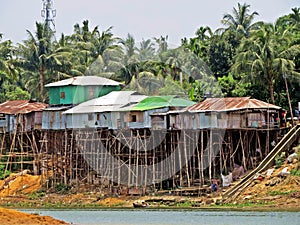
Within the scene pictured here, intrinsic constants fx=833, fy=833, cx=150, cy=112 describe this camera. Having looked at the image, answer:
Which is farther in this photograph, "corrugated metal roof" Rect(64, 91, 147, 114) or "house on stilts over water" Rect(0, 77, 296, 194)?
"corrugated metal roof" Rect(64, 91, 147, 114)

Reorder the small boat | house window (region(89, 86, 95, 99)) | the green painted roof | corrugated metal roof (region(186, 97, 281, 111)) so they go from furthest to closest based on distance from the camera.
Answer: house window (region(89, 86, 95, 99)) < the green painted roof < corrugated metal roof (region(186, 97, 281, 111)) < the small boat

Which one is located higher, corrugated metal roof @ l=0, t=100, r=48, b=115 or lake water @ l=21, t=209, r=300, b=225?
corrugated metal roof @ l=0, t=100, r=48, b=115

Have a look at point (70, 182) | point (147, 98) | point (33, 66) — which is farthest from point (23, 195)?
point (33, 66)

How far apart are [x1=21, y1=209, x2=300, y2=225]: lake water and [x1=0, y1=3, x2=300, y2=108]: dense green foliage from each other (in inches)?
653

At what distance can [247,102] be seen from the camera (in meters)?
49.8

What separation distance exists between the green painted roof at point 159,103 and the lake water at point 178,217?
8107 mm

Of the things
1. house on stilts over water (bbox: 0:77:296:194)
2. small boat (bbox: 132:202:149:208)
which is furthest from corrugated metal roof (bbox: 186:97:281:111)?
small boat (bbox: 132:202:149:208)

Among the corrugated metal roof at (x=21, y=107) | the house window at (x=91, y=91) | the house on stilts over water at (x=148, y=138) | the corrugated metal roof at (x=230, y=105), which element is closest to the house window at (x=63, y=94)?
the house on stilts over water at (x=148, y=138)

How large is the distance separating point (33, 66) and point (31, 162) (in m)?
12.6

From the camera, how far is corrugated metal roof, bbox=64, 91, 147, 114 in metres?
54.0

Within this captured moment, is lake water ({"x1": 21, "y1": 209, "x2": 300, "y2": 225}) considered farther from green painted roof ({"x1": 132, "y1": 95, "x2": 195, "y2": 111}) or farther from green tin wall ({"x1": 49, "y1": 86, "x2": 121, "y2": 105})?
green tin wall ({"x1": 49, "y1": 86, "x2": 121, "y2": 105})

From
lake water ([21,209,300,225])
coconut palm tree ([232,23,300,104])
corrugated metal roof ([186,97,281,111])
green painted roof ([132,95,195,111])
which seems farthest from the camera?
coconut palm tree ([232,23,300,104])

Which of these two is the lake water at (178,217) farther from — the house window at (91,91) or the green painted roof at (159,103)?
the house window at (91,91)

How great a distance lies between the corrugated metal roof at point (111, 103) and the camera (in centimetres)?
5403
